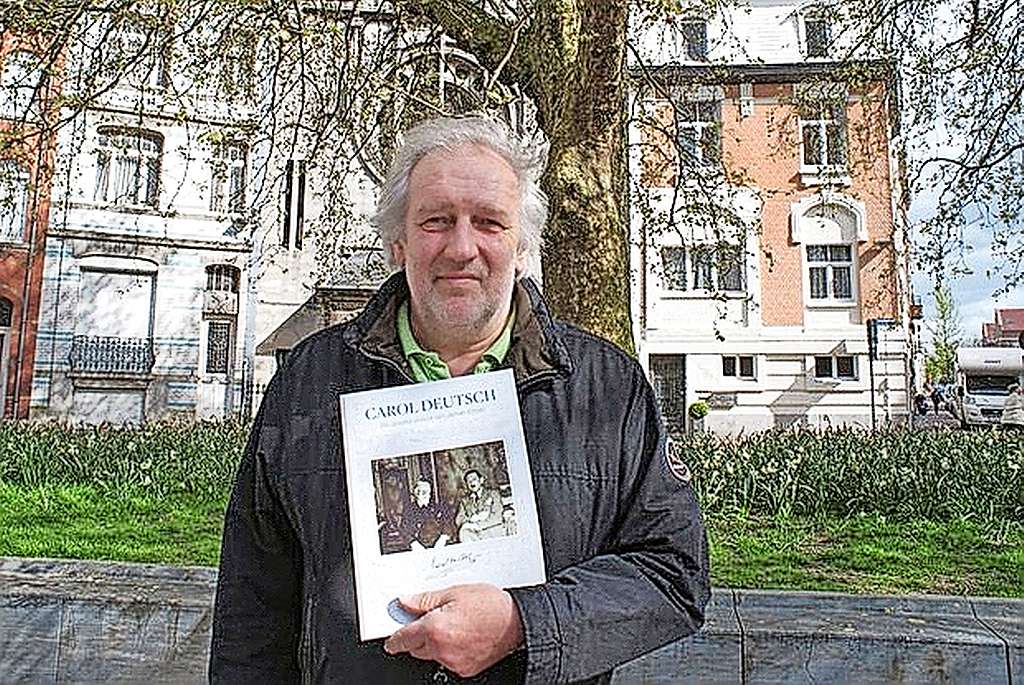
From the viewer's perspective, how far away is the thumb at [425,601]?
5.14ft

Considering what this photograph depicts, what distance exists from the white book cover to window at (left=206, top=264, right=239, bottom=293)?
28.0 meters

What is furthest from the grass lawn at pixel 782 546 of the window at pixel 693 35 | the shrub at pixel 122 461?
the window at pixel 693 35

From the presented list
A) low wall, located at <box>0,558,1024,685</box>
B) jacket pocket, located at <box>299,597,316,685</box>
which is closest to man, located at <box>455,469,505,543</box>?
jacket pocket, located at <box>299,597,316,685</box>

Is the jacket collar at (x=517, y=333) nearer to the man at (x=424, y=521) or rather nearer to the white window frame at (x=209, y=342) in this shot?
the man at (x=424, y=521)

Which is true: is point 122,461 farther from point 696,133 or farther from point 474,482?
point 474,482

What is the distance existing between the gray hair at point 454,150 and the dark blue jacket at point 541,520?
0.10 m

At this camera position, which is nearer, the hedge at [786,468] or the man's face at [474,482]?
the man's face at [474,482]

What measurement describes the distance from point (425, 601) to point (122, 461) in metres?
8.91

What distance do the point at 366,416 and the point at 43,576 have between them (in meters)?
2.96

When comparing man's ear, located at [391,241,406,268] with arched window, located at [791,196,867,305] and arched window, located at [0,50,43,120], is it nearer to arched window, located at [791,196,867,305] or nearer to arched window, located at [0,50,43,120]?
arched window, located at [0,50,43,120]

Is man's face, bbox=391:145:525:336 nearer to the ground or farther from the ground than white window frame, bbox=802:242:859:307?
nearer to the ground

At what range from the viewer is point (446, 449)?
170cm

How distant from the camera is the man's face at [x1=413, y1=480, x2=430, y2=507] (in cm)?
167

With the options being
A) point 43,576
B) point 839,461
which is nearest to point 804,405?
point 839,461
